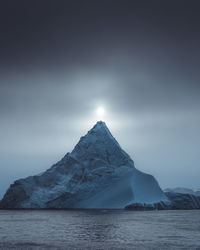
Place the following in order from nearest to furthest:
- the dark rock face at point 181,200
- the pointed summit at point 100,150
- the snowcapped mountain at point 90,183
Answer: the snowcapped mountain at point 90,183
the dark rock face at point 181,200
the pointed summit at point 100,150

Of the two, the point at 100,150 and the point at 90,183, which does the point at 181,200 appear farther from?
the point at 100,150

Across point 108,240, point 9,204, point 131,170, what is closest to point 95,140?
point 131,170

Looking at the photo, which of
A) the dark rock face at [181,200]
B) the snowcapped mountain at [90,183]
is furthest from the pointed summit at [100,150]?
the dark rock face at [181,200]

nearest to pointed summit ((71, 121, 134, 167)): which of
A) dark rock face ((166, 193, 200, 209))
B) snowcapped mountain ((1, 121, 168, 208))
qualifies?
snowcapped mountain ((1, 121, 168, 208))

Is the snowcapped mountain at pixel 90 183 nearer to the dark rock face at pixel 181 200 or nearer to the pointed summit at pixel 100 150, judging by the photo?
the pointed summit at pixel 100 150

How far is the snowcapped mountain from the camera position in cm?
7288

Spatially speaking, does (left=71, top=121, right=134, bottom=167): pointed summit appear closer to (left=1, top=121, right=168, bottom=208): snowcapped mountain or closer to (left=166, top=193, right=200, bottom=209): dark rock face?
(left=1, top=121, right=168, bottom=208): snowcapped mountain

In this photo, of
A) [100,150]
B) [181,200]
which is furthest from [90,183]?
[181,200]

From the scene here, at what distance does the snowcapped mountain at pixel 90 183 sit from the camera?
72875 millimetres

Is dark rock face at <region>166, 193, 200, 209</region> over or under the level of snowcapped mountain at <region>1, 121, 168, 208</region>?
under

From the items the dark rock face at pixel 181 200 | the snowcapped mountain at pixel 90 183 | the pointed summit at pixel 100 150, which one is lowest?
the dark rock face at pixel 181 200

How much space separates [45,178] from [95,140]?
1489 cm

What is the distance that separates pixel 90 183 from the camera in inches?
3002

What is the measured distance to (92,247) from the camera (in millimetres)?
21250
